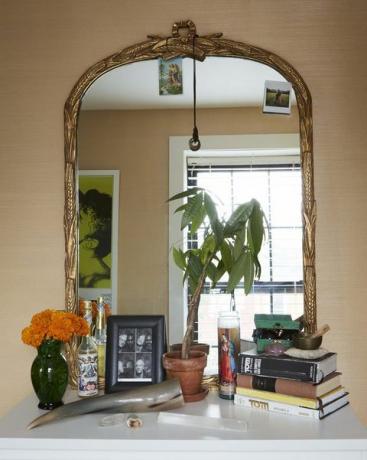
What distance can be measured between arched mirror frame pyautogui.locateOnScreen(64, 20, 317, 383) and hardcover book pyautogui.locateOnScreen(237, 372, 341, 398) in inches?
13.3

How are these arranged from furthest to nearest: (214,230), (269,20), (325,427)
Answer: (269,20) → (214,230) → (325,427)

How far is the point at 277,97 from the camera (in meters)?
1.61

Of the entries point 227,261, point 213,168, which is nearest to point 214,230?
point 227,261

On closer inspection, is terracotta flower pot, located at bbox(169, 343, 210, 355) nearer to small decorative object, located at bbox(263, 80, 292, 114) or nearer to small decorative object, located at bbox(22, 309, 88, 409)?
small decorative object, located at bbox(22, 309, 88, 409)

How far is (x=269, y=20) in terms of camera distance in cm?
167

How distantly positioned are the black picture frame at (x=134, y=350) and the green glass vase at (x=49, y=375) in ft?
0.44

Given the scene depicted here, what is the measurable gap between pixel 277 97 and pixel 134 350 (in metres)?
0.93

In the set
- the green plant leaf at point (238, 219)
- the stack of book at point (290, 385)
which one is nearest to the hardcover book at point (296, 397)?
the stack of book at point (290, 385)

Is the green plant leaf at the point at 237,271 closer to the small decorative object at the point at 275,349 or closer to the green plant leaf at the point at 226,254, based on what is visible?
the green plant leaf at the point at 226,254

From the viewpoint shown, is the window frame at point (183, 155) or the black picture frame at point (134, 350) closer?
the black picture frame at point (134, 350)

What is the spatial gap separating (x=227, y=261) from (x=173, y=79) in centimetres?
64

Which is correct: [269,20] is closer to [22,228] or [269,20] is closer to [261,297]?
[261,297]

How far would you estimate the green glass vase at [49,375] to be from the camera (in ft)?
4.55

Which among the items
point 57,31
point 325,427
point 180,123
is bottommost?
point 325,427
